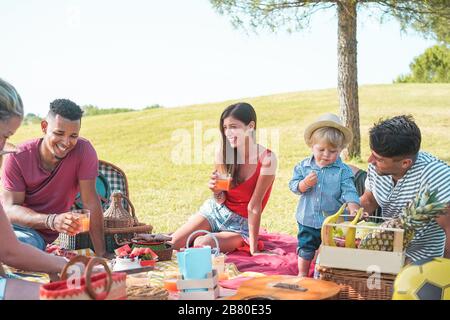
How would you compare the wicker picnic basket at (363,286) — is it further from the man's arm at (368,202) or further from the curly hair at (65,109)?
the curly hair at (65,109)

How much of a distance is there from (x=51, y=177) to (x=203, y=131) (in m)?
15.5

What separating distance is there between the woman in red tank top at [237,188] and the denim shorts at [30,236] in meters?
1.10

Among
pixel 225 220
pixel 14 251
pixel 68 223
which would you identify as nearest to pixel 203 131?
pixel 225 220

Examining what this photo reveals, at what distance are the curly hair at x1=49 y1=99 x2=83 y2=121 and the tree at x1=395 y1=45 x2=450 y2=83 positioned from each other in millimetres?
28936

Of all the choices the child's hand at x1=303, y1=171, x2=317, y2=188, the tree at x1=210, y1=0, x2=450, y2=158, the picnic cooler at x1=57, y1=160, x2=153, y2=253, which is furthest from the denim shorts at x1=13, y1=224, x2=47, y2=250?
the tree at x1=210, y1=0, x2=450, y2=158

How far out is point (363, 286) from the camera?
10.3ft

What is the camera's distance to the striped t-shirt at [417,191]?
3.64m

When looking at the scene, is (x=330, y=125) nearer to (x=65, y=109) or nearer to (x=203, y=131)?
(x=65, y=109)

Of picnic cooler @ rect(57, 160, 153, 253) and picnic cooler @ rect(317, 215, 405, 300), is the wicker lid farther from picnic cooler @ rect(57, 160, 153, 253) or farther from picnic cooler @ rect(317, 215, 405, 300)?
picnic cooler @ rect(317, 215, 405, 300)

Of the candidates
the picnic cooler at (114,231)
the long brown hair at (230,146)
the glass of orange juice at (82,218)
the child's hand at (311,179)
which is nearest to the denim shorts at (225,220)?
the long brown hair at (230,146)
